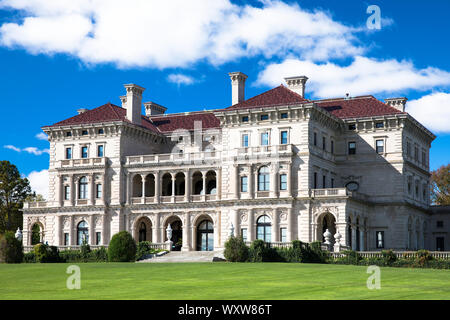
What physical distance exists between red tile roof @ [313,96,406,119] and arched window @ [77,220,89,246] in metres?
25.6

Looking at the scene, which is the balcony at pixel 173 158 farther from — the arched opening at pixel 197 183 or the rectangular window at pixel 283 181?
the rectangular window at pixel 283 181

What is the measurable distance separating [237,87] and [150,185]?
1325cm

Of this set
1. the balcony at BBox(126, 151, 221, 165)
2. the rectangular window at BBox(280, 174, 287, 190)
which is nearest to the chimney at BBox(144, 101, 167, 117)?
the balcony at BBox(126, 151, 221, 165)

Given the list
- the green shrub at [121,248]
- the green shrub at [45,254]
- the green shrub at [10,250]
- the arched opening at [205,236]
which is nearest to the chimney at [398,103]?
the arched opening at [205,236]

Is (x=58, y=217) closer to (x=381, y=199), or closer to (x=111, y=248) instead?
(x=111, y=248)

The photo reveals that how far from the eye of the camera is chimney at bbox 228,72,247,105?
78.8 metres

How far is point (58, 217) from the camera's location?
78.6m

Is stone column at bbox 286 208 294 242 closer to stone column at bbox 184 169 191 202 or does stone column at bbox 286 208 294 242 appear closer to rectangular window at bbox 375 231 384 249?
rectangular window at bbox 375 231 384 249

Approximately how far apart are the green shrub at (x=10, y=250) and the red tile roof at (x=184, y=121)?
25.6 meters

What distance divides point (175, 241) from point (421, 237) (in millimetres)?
24370

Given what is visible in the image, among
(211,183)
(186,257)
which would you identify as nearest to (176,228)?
(211,183)

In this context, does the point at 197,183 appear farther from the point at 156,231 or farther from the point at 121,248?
the point at 121,248

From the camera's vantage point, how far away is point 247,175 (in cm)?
7100
